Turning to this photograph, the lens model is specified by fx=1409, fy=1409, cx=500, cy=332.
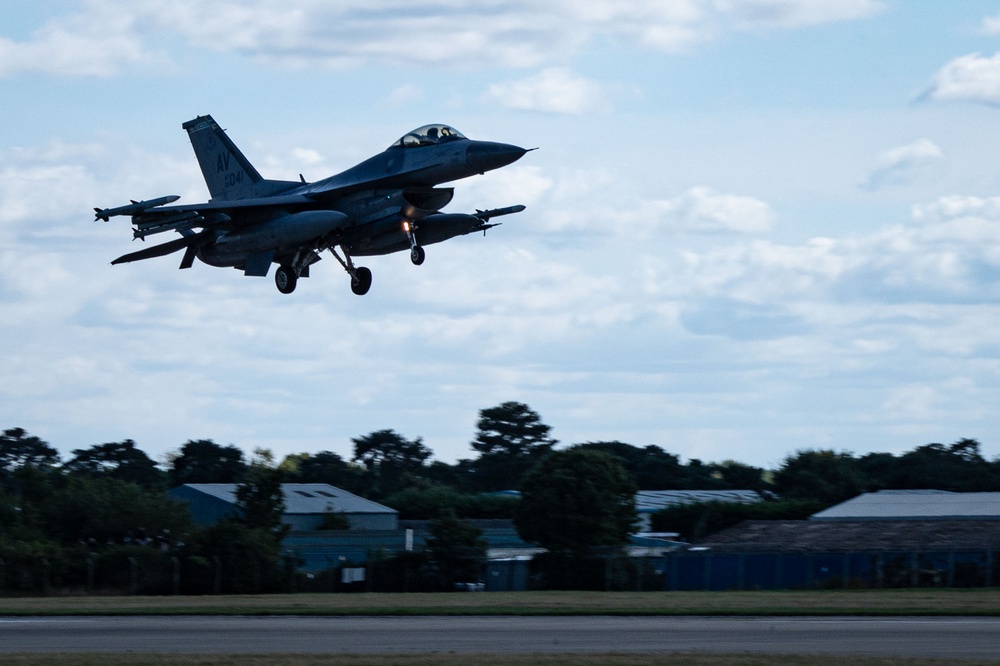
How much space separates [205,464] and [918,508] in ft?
208

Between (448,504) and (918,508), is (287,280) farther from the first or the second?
(448,504)

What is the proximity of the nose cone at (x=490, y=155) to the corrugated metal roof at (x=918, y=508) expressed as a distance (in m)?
32.9

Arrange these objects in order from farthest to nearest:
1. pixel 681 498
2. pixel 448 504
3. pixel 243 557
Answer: pixel 681 498, pixel 448 504, pixel 243 557

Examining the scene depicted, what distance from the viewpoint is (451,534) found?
5166 centimetres

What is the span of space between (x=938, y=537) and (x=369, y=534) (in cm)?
2486

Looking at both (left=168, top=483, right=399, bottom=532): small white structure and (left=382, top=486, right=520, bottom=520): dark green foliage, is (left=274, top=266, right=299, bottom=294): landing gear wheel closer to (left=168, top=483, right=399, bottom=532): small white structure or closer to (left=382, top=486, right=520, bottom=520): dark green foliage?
(left=168, top=483, right=399, bottom=532): small white structure

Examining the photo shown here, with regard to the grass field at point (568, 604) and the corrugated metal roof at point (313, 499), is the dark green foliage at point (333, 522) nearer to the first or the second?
→ the corrugated metal roof at point (313, 499)

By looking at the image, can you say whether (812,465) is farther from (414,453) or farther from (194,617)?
(194,617)

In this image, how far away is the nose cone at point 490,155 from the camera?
32125 mm

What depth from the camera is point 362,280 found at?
35844 mm

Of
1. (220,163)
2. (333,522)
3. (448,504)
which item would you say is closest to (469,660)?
(220,163)

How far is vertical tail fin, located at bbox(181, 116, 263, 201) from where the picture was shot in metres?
39.9

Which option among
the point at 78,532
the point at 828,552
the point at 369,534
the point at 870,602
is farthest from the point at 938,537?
the point at 78,532

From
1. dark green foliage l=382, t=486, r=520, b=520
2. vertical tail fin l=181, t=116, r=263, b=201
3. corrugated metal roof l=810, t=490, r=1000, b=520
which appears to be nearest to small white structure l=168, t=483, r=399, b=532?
dark green foliage l=382, t=486, r=520, b=520
